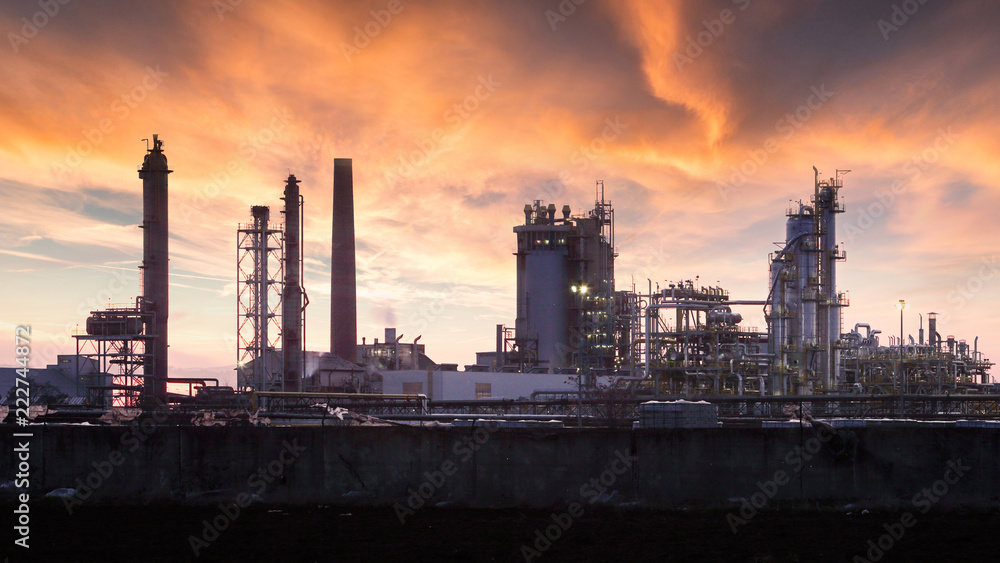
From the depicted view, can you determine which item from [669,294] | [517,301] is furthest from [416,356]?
[669,294]

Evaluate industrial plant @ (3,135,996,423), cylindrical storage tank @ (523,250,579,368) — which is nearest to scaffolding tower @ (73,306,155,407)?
industrial plant @ (3,135,996,423)

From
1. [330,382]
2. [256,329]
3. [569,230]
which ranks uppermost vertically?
[569,230]

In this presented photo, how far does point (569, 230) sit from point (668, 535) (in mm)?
64529

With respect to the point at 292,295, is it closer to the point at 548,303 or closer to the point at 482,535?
the point at 548,303

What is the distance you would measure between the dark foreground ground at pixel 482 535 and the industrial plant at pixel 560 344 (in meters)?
16.6

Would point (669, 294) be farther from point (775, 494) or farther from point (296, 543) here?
point (296, 543)

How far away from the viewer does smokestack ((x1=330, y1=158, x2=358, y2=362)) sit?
75.9m

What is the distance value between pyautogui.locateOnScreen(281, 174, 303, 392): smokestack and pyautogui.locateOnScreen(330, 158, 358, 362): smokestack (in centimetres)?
592

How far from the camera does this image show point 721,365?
5066cm

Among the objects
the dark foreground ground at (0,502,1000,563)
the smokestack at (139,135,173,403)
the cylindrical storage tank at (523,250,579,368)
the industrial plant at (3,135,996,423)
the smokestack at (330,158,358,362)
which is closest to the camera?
the dark foreground ground at (0,502,1000,563)

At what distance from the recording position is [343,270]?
75875 millimetres

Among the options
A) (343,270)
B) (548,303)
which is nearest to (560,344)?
(548,303)

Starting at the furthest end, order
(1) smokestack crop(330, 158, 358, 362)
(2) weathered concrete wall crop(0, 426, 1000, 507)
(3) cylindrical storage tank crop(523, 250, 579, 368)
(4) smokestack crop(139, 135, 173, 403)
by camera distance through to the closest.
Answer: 1. (1) smokestack crop(330, 158, 358, 362)
2. (3) cylindrical storage tank crop(523, 250, 579, 368)
3. (4) smokestack crop(139, 135, 173, 403)
4. (2) weathered concrete wall crop(0, 426, 1000, 507)

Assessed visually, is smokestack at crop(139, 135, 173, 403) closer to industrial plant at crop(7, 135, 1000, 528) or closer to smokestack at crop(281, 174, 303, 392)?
industrial plant at crop(7, 135, 1000, 528)
